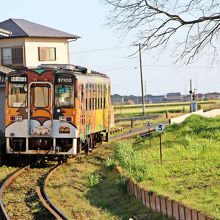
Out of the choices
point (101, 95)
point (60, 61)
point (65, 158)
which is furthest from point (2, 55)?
point (65, 158)

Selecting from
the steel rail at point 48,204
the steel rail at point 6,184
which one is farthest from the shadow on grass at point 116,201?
the steel rail at point 6,184

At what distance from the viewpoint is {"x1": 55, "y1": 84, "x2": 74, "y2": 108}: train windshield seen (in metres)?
18.0

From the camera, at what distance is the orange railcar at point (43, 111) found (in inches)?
706

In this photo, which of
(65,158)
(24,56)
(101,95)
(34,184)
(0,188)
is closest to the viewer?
(0,188)

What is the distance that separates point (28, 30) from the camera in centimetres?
3831

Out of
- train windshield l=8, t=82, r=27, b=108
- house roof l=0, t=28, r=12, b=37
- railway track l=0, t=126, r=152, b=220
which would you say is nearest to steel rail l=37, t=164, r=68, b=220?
railway track l=0, t=126, r=152, b=220

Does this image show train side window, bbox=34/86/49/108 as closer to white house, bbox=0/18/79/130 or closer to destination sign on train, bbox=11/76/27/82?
destination sign on train, bbox=11/76/27/82

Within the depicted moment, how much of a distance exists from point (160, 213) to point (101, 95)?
42.2 ft

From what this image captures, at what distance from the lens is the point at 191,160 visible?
1667cm

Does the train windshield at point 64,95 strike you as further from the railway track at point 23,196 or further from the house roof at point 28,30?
the house roof at point 28,30

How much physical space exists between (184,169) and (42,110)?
5.22m

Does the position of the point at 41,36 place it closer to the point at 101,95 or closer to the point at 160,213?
the point at 101,95

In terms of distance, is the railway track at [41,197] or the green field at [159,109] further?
the green field at [159,109]

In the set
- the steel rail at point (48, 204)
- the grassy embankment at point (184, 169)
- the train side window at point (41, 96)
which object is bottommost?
the steel rail at point (48, 204)
